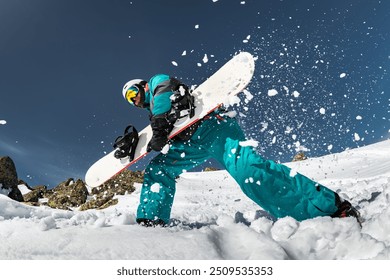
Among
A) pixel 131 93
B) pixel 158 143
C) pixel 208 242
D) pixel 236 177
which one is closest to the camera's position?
pixel 208 242

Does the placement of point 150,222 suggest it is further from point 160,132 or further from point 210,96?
point 210,96

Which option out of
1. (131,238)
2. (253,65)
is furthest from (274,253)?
(253,65)

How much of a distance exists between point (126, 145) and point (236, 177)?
155 centimetres

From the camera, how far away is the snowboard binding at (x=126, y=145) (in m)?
4.19

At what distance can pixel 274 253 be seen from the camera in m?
1.93

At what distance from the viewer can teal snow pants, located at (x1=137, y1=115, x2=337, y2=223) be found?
3.00 meters

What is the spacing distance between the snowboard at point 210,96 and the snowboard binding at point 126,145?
6cm

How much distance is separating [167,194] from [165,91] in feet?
3.29

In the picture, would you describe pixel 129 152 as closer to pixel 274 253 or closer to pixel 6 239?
pixel 6 239

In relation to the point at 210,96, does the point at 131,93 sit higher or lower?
higher

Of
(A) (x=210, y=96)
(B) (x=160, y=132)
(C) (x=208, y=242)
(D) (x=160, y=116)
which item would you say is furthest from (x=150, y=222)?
(A) (x=210, y=96)

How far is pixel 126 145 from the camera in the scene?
165 inches

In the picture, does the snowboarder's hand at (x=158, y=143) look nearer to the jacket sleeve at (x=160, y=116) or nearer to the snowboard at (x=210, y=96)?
the jacket sleeve at (x=160, y=116)
